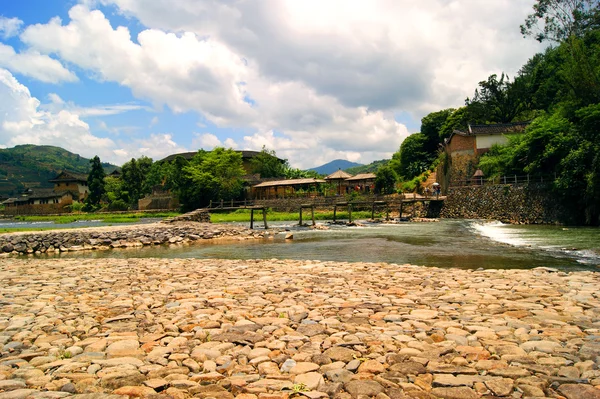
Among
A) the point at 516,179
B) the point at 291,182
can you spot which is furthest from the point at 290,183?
the point at 516,179

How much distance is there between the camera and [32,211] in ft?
245

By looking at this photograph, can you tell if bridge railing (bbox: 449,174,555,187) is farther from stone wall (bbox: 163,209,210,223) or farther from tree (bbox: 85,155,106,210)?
tree (bbox: 85,155,106,210)

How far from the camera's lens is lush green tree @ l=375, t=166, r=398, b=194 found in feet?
188

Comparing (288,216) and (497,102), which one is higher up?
(497,102)

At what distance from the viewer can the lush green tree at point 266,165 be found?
236 ft

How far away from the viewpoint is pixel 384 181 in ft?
188

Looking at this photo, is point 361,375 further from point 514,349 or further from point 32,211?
point 32,211

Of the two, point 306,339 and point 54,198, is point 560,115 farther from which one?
point 54,198

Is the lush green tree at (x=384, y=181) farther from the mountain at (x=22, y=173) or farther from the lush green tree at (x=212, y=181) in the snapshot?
the mountain at (x=22, y=173)

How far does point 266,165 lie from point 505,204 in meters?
44.8

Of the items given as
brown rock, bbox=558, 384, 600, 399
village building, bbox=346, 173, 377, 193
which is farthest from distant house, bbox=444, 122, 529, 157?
brown rock, bbox=558, 384, 600, 399

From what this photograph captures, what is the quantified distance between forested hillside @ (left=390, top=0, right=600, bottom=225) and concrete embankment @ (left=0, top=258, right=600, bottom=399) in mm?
22512

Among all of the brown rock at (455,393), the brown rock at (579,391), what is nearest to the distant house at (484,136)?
the brown rock at (579,391)

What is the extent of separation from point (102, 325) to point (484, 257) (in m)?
12.9
